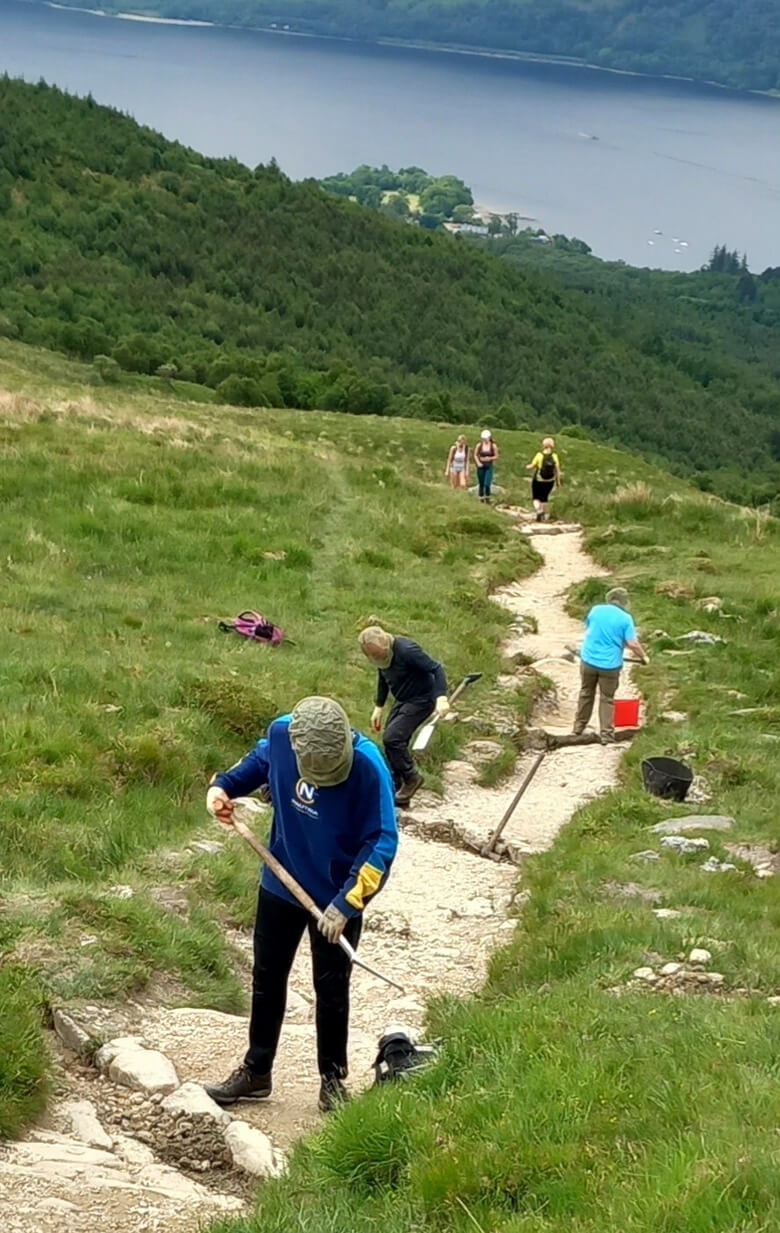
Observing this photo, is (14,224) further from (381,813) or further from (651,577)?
(381,813)

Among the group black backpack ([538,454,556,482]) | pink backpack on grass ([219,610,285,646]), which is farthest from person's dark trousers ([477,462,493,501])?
pink backpack on grass ([219,610,285,646])

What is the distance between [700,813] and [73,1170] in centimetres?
796

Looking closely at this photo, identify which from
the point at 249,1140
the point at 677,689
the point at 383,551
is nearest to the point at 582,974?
the point at 249,1140

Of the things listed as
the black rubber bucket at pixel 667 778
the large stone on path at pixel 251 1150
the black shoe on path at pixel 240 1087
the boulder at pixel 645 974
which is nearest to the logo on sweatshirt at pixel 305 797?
the black shoe on path at pixel 240 1087

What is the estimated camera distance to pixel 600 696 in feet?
51.3

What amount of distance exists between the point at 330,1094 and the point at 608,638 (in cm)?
946

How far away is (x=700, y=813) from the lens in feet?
40.8

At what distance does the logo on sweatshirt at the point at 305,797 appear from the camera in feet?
21.0

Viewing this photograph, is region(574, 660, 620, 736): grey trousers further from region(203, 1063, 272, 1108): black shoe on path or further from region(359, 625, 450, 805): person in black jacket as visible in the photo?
region(203, 1063, 272, 1108): black shoe on path

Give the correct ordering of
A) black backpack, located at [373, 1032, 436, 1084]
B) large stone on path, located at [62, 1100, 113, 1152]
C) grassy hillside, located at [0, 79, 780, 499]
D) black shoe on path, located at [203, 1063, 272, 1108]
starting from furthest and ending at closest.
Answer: grassy hillside, located at [0, 79, 780, 499]
black shoe on path, located at [203, 1063, 272, 1108]
black backpack, located at [373, 1032, 436, 1084]
large stone on path, located at [62, 1100, 113, 1152]

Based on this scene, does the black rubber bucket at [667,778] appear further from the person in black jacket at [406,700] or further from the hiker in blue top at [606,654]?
the hiker in blue top at [606,654]

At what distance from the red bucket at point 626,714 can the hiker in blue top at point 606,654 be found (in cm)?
11

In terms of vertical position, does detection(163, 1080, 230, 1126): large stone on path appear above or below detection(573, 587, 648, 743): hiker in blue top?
above

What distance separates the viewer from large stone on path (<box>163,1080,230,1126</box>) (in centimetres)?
638
